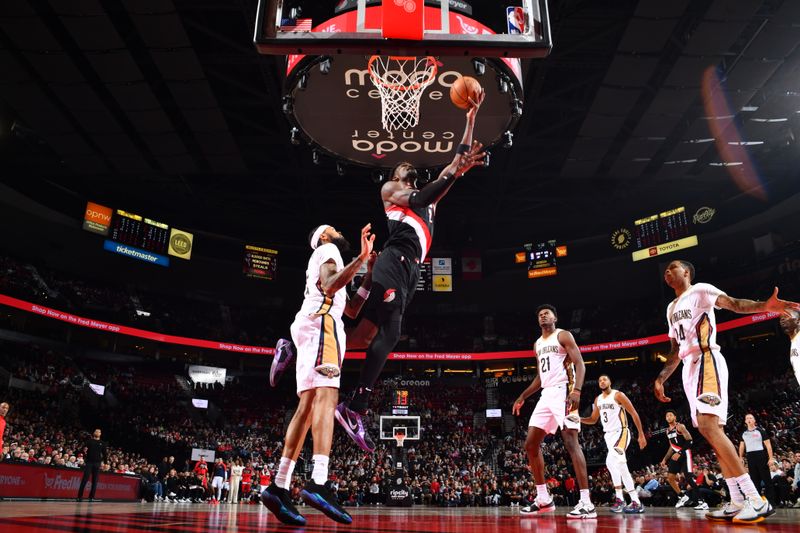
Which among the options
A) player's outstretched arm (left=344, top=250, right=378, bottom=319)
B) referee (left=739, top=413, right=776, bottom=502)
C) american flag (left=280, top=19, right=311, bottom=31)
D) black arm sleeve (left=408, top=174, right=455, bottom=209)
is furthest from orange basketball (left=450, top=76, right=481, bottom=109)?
referee (left=739, top=413, right=776, bottom=502)

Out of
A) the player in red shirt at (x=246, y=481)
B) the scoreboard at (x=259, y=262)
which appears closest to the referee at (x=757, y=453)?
the player in red shirt at (x=246, y=481)

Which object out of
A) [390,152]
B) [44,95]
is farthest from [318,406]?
[44,95]

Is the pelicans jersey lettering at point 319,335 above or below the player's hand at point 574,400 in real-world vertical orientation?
above

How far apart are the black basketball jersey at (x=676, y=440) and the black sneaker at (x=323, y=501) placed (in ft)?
24.8

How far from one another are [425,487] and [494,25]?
14325 millimetres

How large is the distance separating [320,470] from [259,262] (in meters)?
23.4

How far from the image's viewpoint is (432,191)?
14.2ft

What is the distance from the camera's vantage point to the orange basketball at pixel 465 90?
475cm

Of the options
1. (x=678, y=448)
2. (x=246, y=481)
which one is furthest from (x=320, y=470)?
(x=246, y=481)

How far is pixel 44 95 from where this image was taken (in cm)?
1531

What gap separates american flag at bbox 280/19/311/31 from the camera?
4875 mm

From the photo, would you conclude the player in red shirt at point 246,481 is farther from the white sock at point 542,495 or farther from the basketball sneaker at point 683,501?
the white sock at point 542,495

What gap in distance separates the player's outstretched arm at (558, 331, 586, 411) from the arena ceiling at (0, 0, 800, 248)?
8.46 m

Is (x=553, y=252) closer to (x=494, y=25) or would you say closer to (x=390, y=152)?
(x=494, y=25)
